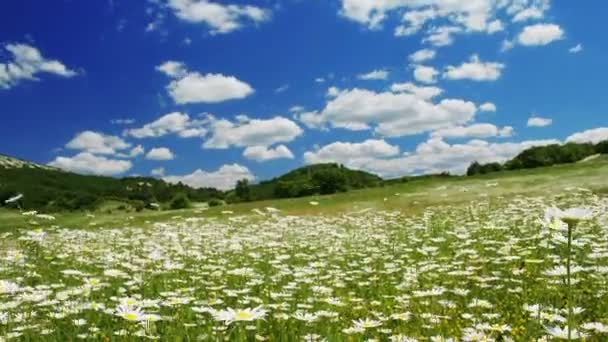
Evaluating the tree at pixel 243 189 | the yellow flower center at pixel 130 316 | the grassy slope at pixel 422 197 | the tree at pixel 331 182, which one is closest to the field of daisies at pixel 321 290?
the yellow flower center at pixel 130 316

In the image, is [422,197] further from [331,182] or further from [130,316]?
[130,316]

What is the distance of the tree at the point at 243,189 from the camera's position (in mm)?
73450

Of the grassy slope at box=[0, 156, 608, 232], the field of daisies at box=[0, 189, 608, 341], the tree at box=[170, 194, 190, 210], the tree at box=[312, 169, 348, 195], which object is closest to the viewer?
the field of daisies at box=[0, 189, 608, 341]

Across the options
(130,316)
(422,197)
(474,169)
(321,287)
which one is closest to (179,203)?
(422,197)

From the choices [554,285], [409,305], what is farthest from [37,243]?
[554,285]

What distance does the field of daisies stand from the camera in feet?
16.4

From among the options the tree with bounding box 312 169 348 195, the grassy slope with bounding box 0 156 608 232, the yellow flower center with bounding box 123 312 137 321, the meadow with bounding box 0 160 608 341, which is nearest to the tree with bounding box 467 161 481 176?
the tree with bounding box 312 169 348 195

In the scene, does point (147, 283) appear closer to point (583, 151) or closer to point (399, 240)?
point (399, 240)

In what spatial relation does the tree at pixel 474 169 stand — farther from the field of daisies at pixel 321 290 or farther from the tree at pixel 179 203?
the field of daisies at pixel 321 290

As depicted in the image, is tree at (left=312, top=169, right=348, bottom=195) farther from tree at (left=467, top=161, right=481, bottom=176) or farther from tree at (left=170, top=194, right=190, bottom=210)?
tree at (left=467, top=161, right=481, bottom=176)

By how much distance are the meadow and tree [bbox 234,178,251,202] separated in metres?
57.4

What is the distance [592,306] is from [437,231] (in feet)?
24.8

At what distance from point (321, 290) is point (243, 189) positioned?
2734 inches

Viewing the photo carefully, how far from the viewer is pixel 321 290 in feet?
22.4
